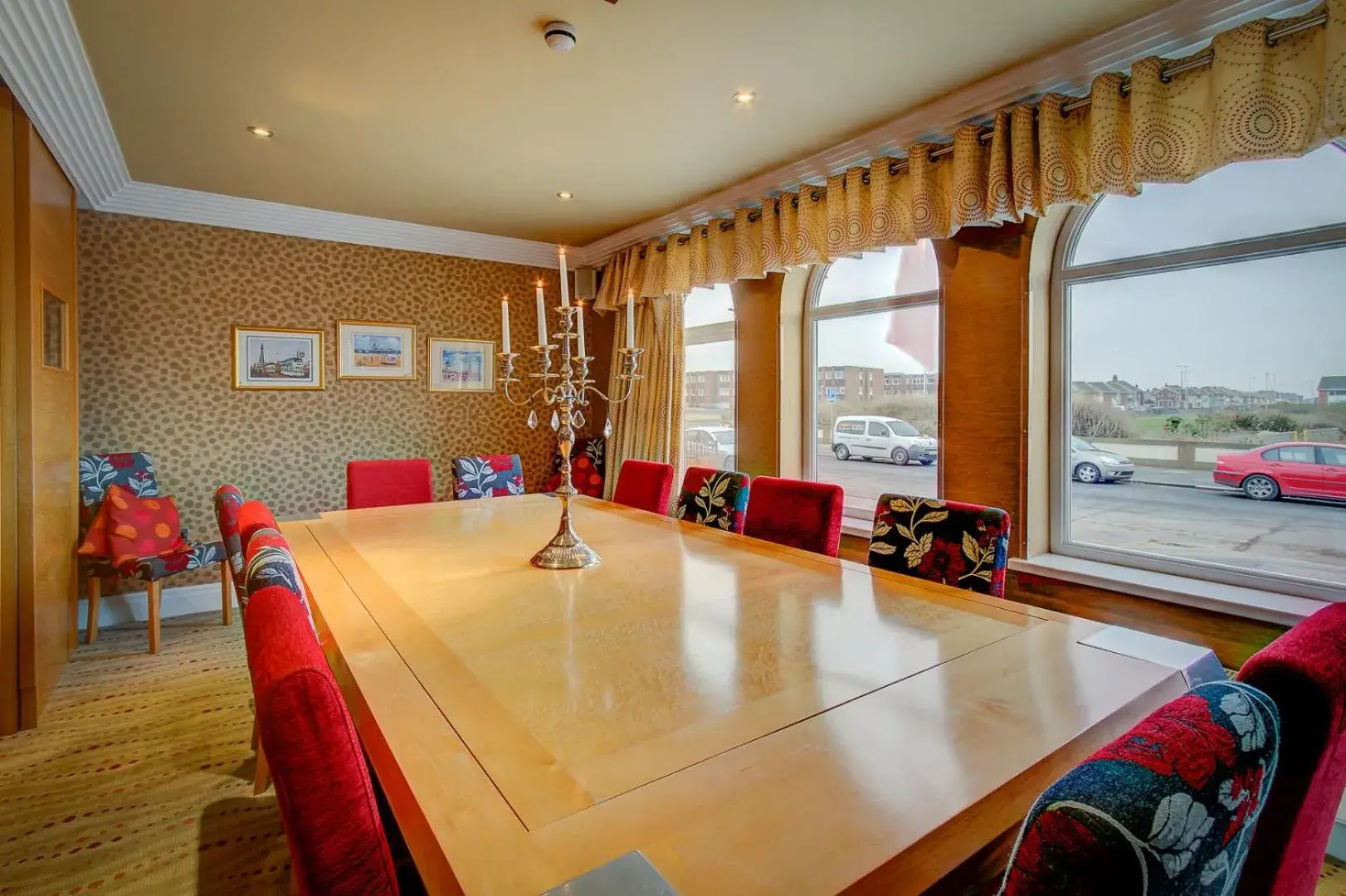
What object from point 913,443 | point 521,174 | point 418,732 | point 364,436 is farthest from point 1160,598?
point 364,436

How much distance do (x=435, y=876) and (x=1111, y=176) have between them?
8.78 ft

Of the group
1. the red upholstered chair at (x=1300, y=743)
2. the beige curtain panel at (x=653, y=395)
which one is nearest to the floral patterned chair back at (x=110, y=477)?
the beige curtain panel at (x=653, y=395)

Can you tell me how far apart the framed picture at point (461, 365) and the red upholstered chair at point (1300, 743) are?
4.71m

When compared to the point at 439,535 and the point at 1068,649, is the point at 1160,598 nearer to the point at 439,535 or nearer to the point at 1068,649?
the point at 1068,649

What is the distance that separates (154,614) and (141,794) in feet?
4.95

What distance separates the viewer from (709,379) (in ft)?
14.9

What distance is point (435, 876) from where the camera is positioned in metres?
0.66

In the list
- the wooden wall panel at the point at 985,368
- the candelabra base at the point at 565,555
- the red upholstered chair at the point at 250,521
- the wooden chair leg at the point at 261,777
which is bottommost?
the wooden chair leg at the point at 261,777

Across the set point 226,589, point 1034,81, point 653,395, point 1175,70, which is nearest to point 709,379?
point 653,395

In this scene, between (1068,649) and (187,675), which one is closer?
(1068,649)

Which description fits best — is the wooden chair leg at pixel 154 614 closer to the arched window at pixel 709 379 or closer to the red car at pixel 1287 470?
the arched window at pixel 709 379

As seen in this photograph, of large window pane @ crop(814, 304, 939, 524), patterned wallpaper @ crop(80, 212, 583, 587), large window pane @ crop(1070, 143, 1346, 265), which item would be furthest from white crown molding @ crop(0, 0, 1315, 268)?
large window pane @ crop(814, 304, 939, 524)

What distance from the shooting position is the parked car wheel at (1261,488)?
7.40ft

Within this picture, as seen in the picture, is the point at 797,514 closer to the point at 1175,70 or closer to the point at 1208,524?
the point at 1208,524
